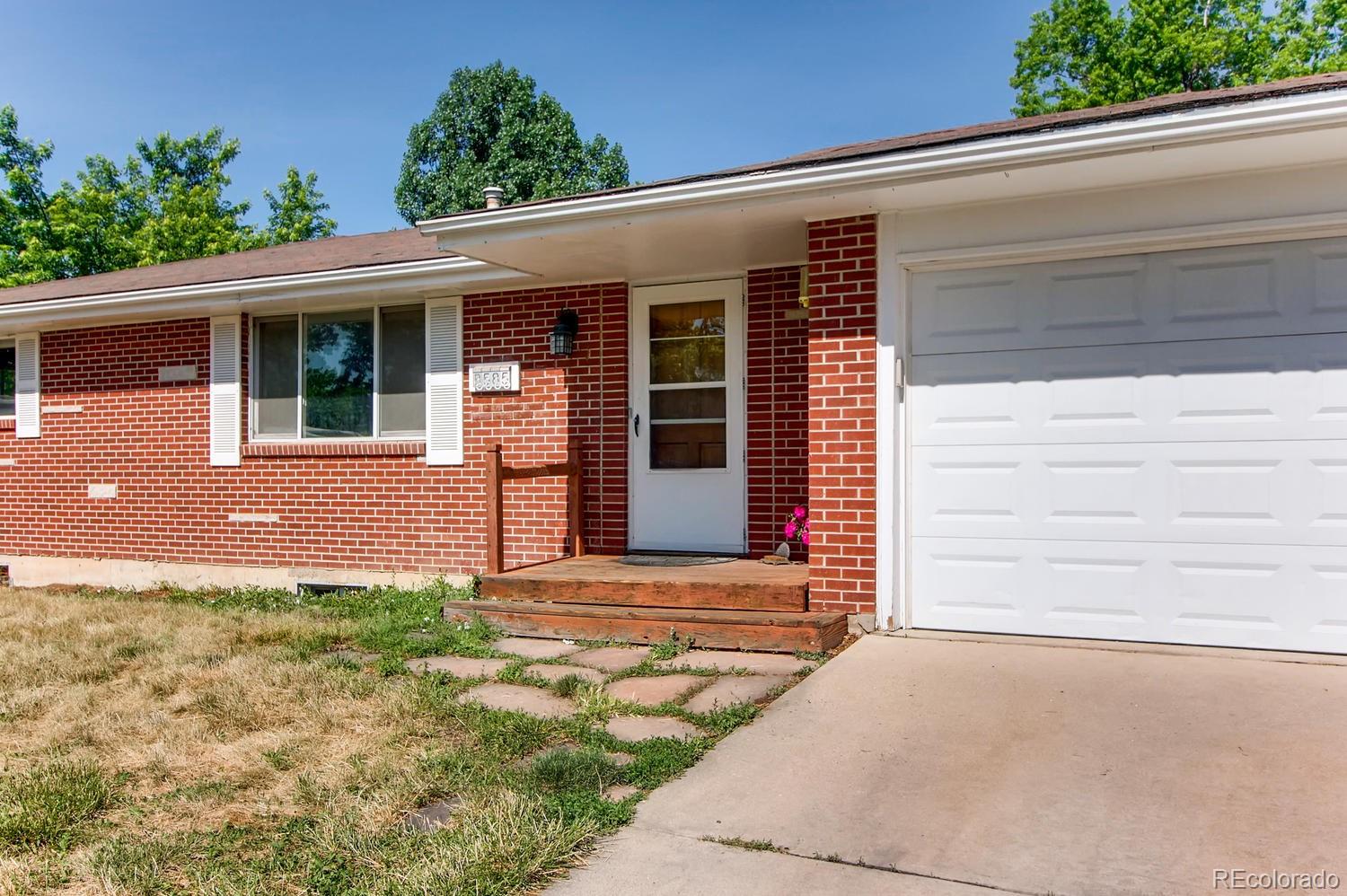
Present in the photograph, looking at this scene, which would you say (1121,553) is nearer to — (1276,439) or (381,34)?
(1276,439)

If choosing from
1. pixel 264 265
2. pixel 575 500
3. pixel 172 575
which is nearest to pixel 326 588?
pixel 172 575

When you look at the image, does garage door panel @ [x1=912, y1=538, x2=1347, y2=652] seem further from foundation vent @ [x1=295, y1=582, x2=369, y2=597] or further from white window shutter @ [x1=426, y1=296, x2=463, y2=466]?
foundation vent @ [x1=295, y1=582, x2=369, y2=597]

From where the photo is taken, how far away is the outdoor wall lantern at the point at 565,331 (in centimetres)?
766

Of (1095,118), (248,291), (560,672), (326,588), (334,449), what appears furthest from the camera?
(326,588)

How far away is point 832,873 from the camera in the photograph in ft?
8.75

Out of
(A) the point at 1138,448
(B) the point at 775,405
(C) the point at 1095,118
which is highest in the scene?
(C) the point at 1095,118

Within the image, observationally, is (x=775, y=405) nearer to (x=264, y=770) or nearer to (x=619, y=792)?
(x=619, y=792)

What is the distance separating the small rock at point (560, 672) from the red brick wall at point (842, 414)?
146cm

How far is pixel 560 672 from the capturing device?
5.06m

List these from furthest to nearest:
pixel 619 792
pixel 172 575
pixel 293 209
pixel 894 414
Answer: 1. pixel 293 209
2. pixel 172 575
3. pixel 894 414
4. pixel 619 792

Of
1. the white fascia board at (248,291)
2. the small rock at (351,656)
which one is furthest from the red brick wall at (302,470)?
the small rock at (351,656)

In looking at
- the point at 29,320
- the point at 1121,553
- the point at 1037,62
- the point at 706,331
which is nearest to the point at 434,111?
the point at 1037,62

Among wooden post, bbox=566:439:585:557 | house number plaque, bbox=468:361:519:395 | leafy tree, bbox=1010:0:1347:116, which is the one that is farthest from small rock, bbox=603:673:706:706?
leafy tree, bbox=1010:0:1347:116

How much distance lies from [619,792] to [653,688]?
4.43 ft
